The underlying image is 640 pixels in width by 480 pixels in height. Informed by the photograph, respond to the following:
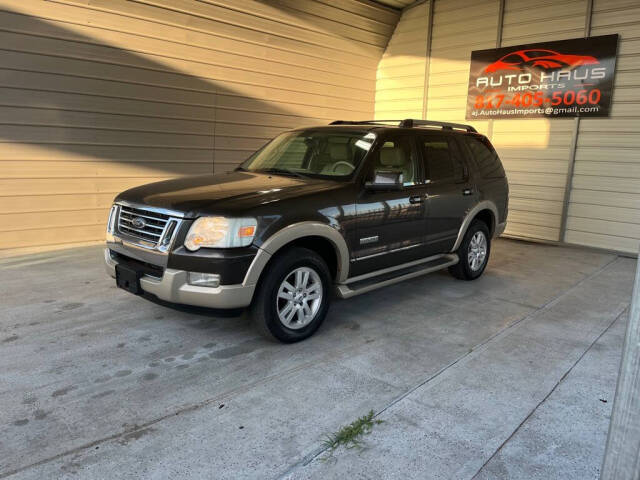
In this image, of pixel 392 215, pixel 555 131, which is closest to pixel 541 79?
pixel 555 131

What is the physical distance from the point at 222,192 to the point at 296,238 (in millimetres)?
657

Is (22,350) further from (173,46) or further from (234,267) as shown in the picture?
(173,46)

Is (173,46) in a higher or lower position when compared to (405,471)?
higher

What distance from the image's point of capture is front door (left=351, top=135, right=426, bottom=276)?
14.1ft

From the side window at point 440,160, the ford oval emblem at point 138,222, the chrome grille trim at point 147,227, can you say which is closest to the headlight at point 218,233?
the chrome grille trim at point 147,227

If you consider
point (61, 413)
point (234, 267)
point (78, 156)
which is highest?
point (78, 156)

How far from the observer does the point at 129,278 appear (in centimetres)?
371

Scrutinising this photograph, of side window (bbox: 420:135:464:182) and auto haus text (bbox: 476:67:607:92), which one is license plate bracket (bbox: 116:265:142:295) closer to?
side window (bbox: 420:135:464:182)

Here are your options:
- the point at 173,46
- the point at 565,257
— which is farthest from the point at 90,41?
the point at 565,257

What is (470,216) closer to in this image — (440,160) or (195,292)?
(440,160)

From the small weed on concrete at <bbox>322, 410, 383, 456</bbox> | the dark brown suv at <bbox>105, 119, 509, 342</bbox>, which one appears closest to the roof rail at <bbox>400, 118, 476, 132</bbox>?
the dark brown suv at <bbox>105, 119, 509, 342</bbox>

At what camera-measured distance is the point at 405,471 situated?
2.44 m

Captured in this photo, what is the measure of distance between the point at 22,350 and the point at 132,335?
2.46 ft

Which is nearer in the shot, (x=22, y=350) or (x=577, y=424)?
(x=577, y=424)
